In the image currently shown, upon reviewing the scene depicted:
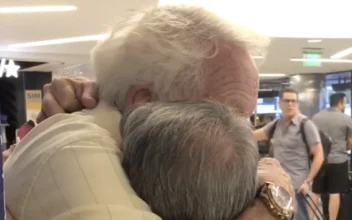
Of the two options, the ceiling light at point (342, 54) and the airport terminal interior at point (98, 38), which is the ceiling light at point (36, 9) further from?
the ceiling light at point (342, 54)

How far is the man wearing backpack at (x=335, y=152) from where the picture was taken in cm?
561

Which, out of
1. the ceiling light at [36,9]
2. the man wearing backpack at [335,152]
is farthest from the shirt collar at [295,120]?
the ceiling light at [36,9]

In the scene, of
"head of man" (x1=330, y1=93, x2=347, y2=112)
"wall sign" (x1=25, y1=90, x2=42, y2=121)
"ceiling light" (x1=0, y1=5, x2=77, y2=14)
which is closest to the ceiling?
"ceiling light" (x1=0, y1=5, x2=77, y2=14)

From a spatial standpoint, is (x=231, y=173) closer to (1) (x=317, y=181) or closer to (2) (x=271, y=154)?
(2) (x=271, y=154)

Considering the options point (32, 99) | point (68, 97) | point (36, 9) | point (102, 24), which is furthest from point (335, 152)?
point (32, 99)

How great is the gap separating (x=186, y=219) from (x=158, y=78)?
29 centimetres

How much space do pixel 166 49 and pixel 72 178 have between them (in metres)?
0.29

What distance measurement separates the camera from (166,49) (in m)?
0.92

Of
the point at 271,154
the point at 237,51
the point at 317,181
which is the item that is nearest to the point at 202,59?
the point at 237,51

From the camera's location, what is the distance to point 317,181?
568cm

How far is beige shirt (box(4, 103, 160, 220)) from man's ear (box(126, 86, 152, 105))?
9 cm

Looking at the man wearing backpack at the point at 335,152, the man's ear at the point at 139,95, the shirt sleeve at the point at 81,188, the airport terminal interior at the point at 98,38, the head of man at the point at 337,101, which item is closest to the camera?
the shirt sleeve at the point at 81,188

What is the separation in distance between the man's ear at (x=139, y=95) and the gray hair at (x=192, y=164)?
17 cm

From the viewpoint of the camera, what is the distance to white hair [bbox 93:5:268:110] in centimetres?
92
